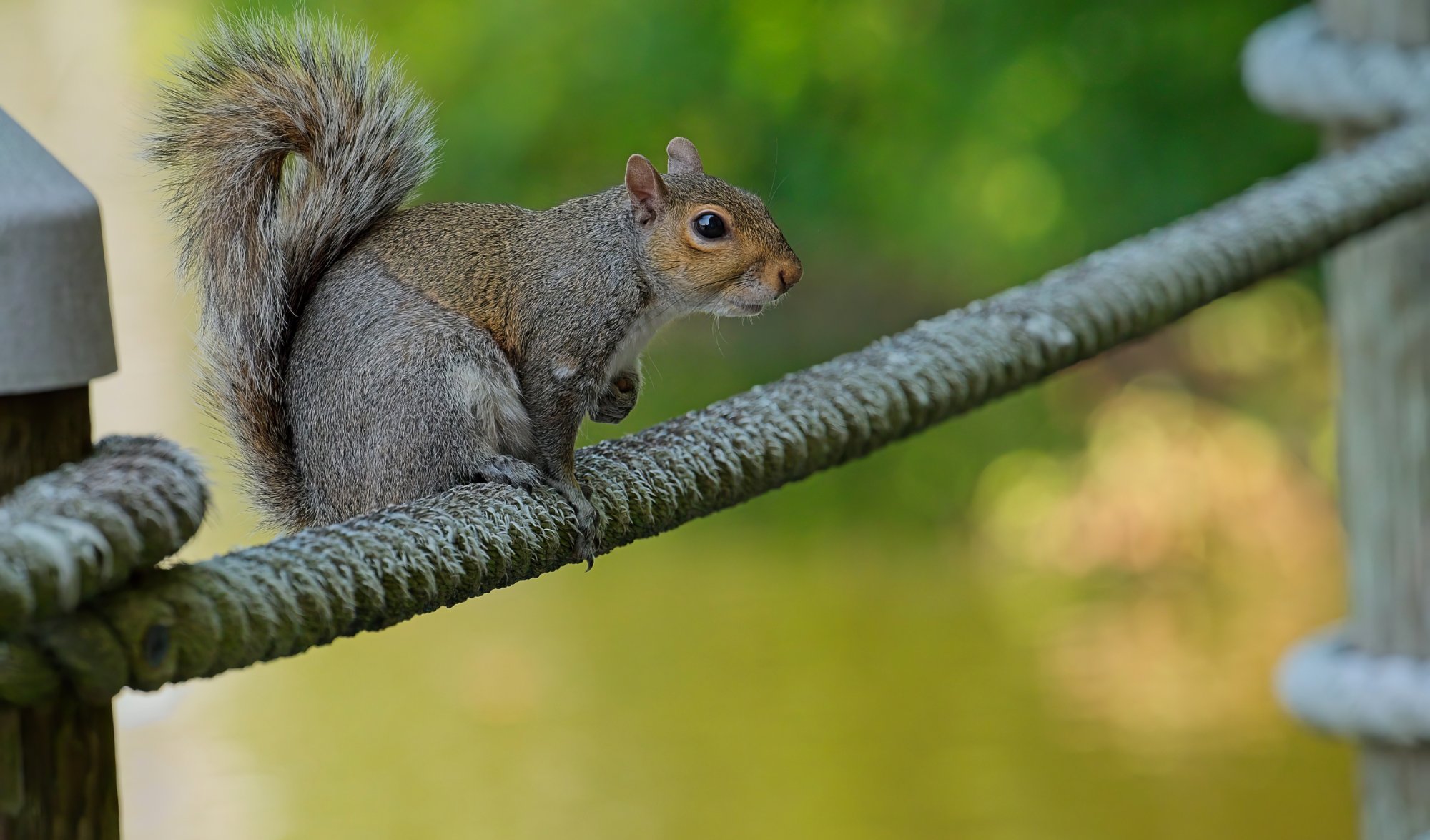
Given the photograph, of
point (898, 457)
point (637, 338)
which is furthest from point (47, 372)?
point (898, 457)

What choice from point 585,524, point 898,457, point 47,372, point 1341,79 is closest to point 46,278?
point 47,372

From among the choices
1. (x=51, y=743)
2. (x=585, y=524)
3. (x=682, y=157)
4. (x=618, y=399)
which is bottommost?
(x=51, y=743)

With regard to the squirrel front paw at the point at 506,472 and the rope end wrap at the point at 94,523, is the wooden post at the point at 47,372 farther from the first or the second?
the squirrel front paw at the point at 506,472

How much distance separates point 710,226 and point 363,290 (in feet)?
0.60

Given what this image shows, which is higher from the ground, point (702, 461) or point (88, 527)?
point (702, 461)

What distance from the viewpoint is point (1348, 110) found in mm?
1178

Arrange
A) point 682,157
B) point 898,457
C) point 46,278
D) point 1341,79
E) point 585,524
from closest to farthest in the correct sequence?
point 46,278, point 585,524, point 682,157, point 1341,79, point 898,457

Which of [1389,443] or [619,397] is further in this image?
[1389,443]

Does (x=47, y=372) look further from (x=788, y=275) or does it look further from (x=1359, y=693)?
(x=1359, y=693)

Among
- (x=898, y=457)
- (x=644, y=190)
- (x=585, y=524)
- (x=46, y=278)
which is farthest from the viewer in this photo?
(x=898, y=457)

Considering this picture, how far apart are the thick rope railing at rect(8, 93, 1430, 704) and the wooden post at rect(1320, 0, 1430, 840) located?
0.13 m

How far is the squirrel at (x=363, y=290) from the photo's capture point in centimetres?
69

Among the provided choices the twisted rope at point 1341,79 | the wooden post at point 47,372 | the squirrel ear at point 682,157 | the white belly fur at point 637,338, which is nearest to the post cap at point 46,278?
the wooden post at point 47,372

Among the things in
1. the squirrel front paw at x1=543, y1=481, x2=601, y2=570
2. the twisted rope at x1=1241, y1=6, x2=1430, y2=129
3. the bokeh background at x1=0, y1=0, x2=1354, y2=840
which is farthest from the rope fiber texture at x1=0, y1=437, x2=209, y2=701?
the bokeh background at x1=0, y1=0, x2=1354, y2=840
